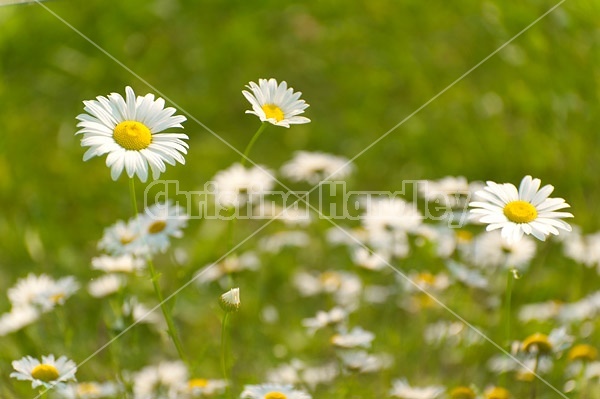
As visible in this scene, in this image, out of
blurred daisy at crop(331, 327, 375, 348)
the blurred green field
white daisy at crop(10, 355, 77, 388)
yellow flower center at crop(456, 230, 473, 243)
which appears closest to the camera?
white daisy at crop(10, 355, 77, 388)

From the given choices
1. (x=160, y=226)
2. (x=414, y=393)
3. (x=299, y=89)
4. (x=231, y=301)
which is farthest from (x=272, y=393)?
(x=299, y=89)

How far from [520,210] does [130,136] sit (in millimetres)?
739

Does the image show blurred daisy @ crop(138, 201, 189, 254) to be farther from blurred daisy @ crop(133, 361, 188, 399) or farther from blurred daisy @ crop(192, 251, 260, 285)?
blurred daisy @ crop(133, 361, 188, 399)

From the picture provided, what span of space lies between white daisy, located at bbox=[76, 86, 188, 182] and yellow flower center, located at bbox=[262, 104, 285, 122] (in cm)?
19

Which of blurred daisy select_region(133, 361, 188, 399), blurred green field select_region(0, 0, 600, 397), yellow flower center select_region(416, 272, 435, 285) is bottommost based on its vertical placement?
blurred daisy select_region(133, 361, 188, 399)

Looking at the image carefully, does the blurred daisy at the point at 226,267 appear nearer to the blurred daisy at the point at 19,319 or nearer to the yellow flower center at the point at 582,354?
the blurred daisy at the point at 19,319

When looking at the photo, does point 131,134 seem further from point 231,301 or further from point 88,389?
point 88,389

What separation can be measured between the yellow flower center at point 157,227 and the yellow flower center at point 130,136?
46 centimetres

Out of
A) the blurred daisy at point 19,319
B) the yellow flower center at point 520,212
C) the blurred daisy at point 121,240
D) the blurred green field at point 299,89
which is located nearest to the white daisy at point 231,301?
the blurred daisy at point 121,240

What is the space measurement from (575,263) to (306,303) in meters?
0.96

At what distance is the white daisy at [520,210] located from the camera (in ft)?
4.59

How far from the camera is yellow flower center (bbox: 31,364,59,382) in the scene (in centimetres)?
152

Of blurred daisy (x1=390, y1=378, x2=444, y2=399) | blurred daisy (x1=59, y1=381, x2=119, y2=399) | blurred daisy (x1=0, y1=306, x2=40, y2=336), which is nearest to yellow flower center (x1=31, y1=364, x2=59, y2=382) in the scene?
blurred daisy (x1=59, y1=381, x2=119, y2=399)

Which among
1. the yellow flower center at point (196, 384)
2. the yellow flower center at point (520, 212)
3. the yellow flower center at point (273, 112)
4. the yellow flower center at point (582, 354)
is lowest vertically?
the yellow flower center at point (196, 384)
